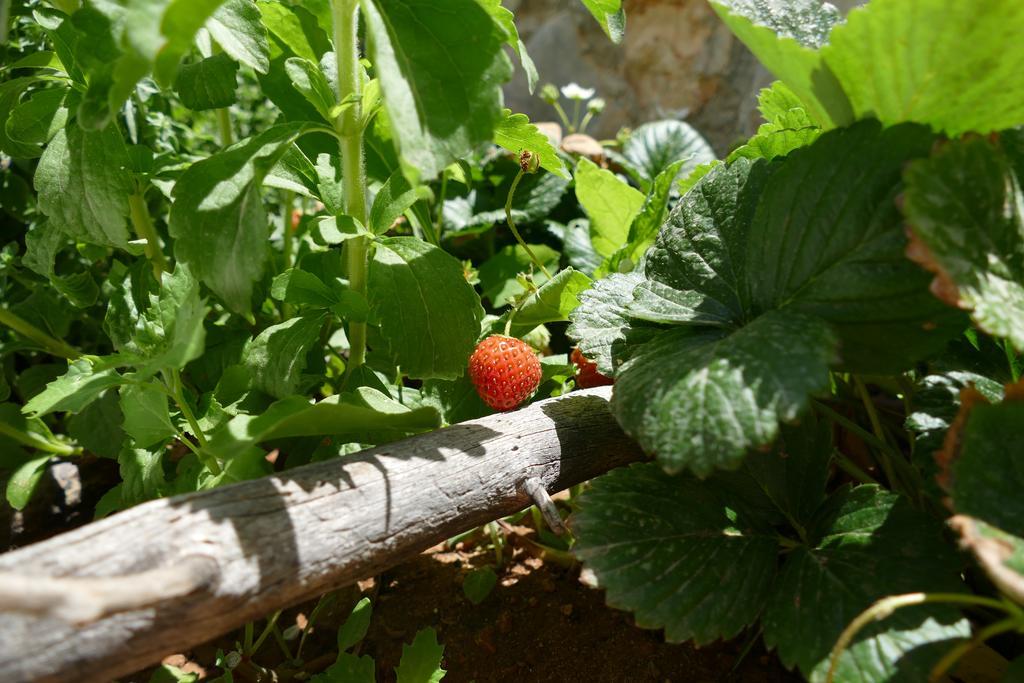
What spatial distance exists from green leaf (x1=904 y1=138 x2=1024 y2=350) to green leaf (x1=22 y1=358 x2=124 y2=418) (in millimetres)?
929

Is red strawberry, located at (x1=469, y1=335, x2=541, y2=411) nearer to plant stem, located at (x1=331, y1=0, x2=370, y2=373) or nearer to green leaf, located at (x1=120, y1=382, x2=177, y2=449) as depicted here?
plant stem, located at (x1=331, y1=0, x2=370, y2=373)

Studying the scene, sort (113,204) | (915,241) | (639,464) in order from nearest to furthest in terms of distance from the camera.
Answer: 1. (915,241)
2. (639,464)
3. (113,204)

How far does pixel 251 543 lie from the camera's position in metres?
0.78

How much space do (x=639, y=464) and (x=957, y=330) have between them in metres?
0.40

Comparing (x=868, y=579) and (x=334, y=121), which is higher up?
(x=334, y=121)

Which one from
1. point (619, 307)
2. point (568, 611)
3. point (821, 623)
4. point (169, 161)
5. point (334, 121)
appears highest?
point (334, 121)

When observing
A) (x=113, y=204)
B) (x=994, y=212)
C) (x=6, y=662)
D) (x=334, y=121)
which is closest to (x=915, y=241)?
(x=994, y=212)

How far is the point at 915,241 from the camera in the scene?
79 cm

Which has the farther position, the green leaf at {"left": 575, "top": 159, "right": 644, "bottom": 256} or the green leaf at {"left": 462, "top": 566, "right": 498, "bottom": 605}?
the green leaf at {"left": 575, "top": 159, "right": 644, "bottom": 256}

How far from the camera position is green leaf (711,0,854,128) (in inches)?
34.4

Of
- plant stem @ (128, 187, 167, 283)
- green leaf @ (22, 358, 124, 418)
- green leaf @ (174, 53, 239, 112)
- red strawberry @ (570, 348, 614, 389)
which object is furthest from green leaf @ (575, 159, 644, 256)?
green leaf @ (22, 358, 124, 418)

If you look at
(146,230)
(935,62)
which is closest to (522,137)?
(935,62)

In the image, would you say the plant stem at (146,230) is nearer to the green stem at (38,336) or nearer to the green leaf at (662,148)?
the green stem at (38,336)

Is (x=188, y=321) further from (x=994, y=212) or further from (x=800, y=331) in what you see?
(x=994, y=212)
